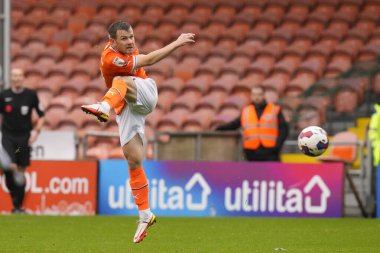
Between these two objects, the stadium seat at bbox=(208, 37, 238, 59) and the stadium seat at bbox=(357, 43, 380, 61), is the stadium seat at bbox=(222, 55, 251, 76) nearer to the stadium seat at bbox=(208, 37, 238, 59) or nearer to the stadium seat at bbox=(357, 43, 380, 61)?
the stadium seat at bbox=(208, 37, 238, 59)

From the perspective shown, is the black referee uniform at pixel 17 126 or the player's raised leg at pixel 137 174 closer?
the player's raised leg at pixel 137 174

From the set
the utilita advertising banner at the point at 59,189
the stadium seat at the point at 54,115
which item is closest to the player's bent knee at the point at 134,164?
the utilita advertising banner at the point at 59,189

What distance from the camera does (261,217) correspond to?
12.7 meters

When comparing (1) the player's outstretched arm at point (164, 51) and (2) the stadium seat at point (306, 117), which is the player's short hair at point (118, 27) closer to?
(1) the player's outstretched arm at point (164, 51)

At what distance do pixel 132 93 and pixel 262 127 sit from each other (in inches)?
214

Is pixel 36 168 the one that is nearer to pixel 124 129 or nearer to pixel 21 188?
pixel 21 188

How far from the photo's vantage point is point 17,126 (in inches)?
501

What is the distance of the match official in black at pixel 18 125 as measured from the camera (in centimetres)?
1267

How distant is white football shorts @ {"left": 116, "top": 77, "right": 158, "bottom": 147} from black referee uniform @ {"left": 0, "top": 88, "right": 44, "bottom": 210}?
4.72 m

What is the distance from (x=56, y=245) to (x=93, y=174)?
16.9ft

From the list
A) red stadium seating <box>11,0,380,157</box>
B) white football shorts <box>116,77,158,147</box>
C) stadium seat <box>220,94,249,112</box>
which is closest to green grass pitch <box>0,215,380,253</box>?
white football shorts <box>116,77,158,147</box>

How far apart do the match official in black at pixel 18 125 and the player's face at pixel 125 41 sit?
4903mm

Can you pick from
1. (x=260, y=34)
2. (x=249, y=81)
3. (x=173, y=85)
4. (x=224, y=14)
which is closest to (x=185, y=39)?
(x=249, y=81)

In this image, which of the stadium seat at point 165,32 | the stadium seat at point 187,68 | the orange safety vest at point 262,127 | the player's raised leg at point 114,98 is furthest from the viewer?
the stadium seat at point 165,32
